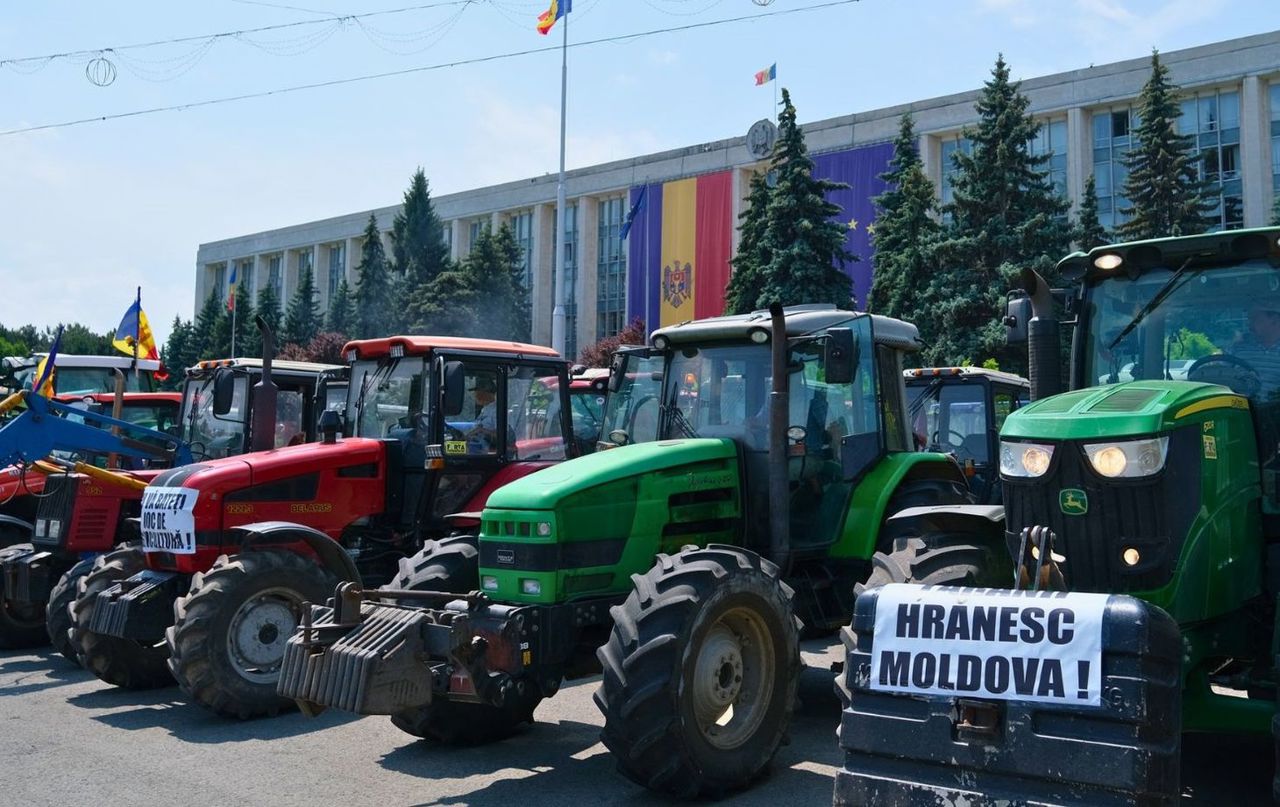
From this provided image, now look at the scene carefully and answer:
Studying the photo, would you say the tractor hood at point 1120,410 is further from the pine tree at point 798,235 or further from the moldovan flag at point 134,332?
the pine tree at point 798,235

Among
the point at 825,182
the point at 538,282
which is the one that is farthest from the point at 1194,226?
the point at 538,282

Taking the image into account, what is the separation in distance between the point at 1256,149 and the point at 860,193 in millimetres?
14777

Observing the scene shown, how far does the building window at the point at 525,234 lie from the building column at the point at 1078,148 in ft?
99.2

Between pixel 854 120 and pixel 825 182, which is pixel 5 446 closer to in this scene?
pixel 825 182

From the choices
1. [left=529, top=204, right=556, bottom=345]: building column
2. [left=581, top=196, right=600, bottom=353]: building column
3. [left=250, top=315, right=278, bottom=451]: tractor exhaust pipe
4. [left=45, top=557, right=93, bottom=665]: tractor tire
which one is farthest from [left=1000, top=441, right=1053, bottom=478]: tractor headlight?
[left=529, top=204, right=556, bottom=345]: building column

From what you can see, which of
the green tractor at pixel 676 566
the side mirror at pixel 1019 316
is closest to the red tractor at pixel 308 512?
the green tractor at pixel 676 566

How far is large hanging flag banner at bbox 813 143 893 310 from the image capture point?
46625 mm

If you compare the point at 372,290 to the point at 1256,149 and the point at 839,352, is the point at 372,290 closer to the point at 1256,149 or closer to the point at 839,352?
the point at 1256,149

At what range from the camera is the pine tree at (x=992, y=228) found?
1094 inches

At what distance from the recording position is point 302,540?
8.09 m

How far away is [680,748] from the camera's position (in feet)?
17.6

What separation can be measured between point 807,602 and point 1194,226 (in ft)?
90.3

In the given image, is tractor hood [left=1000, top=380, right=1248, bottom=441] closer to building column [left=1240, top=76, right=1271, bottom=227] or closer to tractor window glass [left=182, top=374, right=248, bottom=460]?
tractor window glass [left=182, top=374, right=248, bottom=460]

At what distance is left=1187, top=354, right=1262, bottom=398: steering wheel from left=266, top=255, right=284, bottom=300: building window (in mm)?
80435
